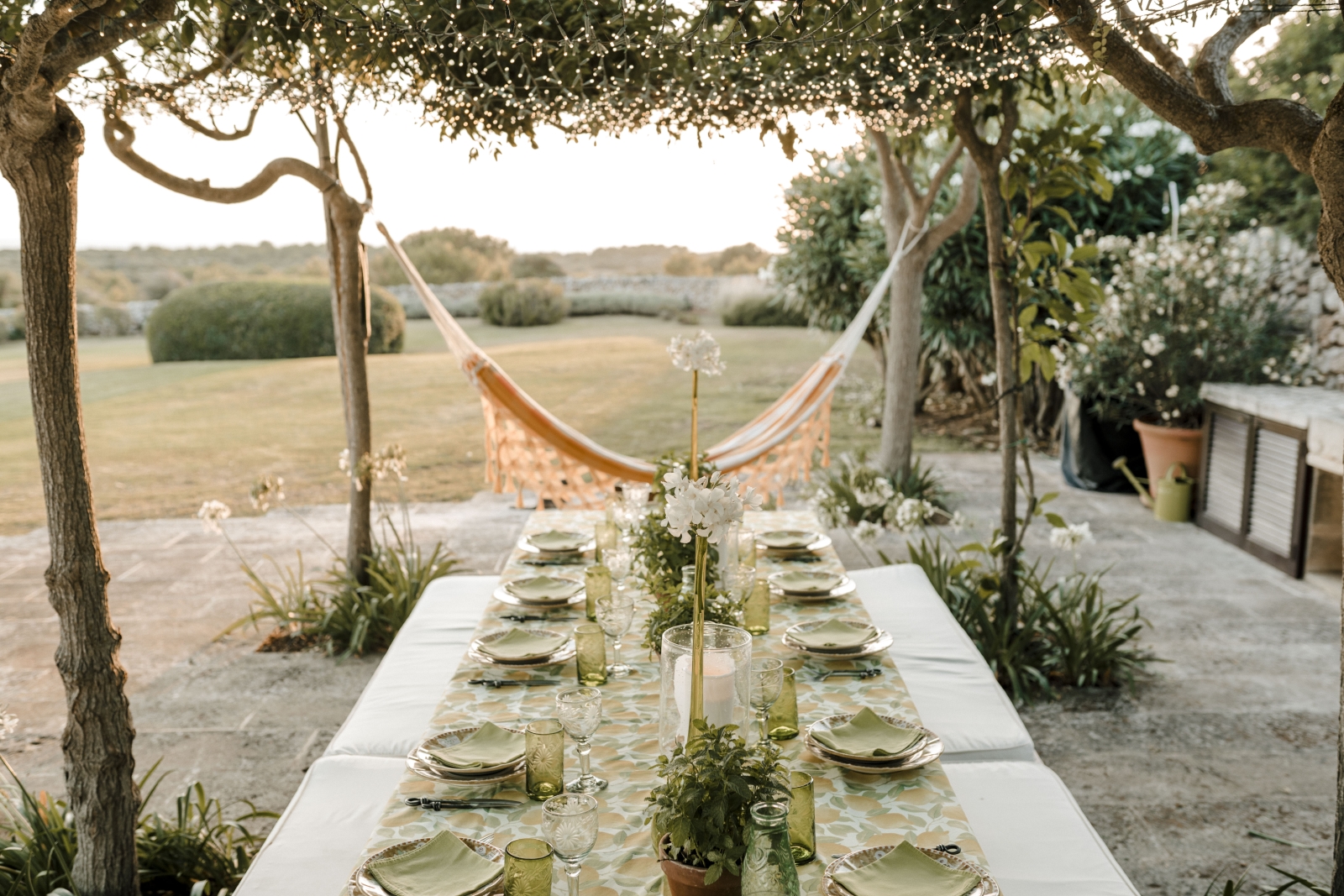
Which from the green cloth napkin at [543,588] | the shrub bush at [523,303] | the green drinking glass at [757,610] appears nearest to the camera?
the green drinking glass at [757,610]

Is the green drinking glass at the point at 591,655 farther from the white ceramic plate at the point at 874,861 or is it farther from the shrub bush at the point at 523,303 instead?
the shrub bush at the point at 523,303

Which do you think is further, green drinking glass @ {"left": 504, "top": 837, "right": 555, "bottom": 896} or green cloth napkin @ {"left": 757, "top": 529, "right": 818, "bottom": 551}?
green cloth napkin @ {"left": 757, "top": 529, "right": 818, "bottom": 551}

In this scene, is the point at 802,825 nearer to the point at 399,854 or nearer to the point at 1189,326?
the point at 399,854

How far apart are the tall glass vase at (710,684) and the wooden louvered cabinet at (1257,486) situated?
3.18 m

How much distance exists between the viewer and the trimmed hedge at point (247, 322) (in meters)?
11.6

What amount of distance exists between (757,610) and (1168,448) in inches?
135

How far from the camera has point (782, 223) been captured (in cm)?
641

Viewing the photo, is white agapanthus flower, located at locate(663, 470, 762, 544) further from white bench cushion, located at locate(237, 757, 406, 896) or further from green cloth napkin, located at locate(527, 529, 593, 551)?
green cloth napkin, located at locate(527, 529, 593, 551)

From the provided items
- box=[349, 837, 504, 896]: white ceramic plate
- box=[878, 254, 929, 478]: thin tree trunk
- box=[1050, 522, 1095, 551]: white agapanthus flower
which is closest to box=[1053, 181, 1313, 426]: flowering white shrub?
box=[878, 254, 929, 478]: thin tree trunk

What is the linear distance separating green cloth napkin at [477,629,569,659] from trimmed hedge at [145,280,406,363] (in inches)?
404

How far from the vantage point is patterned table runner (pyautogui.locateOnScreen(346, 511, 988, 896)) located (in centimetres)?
117

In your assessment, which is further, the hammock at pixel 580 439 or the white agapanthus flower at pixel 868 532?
the hammock at pixel 580 439

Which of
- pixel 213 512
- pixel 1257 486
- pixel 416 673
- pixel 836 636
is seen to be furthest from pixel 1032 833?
pixel 1257 486

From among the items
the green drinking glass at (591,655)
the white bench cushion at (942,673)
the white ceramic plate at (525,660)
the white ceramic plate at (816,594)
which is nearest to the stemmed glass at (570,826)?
the green drinking glass at (591,655)
